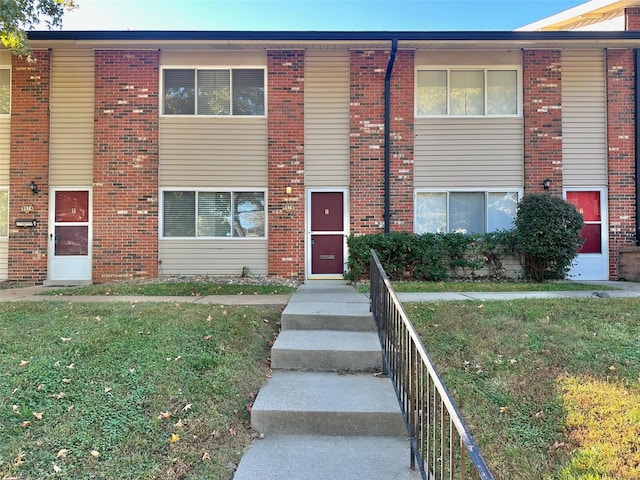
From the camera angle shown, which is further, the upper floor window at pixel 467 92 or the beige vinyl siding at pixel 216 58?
the upper floor window at pixel 467 92

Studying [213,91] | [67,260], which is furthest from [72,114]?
[67,260]

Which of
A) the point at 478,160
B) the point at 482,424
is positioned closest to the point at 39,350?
the point at 482,424

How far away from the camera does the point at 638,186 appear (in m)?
9.89

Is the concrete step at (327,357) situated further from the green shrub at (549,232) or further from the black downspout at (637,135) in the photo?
the black downspout at (637,135)

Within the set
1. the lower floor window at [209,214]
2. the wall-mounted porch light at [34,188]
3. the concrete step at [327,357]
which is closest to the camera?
the concrete step at [327,357]

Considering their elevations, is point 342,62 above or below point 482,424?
above

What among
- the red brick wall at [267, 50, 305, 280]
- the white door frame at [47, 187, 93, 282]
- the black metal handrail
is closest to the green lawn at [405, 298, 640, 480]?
the black metal handrail

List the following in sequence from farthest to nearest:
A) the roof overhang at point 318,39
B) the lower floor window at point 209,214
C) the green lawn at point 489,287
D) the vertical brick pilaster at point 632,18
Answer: the vertical brick pilaster at point 632,18, the lower floor window at point 209,214, the roof overhang at point 318,39, the green lawn at point 489,287

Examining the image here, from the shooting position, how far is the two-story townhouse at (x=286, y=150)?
9812 mm

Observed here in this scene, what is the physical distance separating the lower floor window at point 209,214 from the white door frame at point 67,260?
189cm

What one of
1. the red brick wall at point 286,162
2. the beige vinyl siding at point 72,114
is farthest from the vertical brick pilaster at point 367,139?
the beige vinyl siding at point 72,114

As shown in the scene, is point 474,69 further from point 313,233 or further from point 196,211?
point 196,211

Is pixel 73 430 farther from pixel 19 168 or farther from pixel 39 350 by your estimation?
pixel 19 168

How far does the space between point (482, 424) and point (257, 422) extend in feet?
5.91
